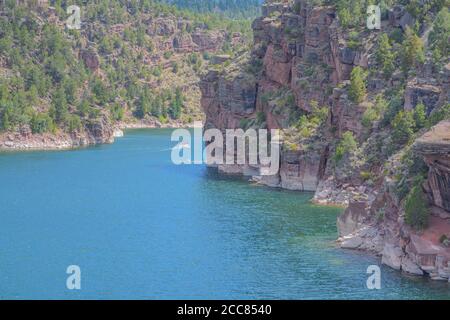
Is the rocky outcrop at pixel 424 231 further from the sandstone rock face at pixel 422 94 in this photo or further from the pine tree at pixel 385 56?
the pine tree at pixel 385 56

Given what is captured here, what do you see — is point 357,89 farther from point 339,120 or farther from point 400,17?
point 400,17

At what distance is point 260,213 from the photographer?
362 feet

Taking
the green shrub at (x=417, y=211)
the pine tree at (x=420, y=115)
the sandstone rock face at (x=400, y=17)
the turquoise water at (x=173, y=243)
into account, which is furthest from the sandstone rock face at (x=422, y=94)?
the sandstone rock face at (x=400, y=17)

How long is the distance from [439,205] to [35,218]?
45.1m

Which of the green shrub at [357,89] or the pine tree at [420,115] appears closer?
the pine tree at [420,115]

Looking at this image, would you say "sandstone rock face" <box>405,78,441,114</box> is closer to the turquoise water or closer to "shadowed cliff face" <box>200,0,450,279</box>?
"shadowed cliff face" <box>200,0,450,279</box>

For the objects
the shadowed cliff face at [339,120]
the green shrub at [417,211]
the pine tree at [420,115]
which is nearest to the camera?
the green shrub at [417,211]

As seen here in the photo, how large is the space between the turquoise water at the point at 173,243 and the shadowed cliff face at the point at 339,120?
270 centimetres

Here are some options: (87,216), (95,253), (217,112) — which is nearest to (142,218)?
(87,216)

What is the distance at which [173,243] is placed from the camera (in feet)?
307

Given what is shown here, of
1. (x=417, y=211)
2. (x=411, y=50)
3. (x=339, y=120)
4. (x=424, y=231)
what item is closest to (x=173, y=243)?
(x=417, y=211)

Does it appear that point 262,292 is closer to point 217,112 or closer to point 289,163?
point 289,163

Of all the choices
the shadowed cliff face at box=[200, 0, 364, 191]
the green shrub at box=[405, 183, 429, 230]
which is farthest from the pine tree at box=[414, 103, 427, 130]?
the shadowed cliff face at box=[200, 0, 364, 191]

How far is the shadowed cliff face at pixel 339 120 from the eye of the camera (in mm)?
80062
